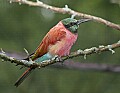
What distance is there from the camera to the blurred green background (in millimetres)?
5949

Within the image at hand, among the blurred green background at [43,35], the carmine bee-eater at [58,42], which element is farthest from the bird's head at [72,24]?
the blurred green background at [43,35]

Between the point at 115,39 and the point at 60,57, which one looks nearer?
the point at 60,57

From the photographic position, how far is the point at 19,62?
238 cm

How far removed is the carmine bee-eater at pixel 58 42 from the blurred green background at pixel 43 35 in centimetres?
306

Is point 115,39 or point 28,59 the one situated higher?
point 28,59

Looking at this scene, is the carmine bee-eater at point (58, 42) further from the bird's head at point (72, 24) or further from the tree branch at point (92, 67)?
the tree branch at point (92, 67)

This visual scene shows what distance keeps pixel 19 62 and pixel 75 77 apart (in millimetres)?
4515

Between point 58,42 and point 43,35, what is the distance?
3598 millimetres

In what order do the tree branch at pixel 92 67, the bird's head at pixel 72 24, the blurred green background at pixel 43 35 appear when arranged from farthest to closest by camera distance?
the blurred green background at pixel 43 35, the tree branch at pixel 92 67, the bird's head at pixel 72 24

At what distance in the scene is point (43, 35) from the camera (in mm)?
6188

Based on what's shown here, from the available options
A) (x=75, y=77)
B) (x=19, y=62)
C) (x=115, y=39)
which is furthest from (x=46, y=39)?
(x=75, y=77)

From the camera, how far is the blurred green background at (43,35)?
595 cm

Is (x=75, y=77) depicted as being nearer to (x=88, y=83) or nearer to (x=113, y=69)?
(x=88, y=83)

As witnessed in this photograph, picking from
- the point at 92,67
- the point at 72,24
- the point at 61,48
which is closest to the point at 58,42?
the point at 61,48
